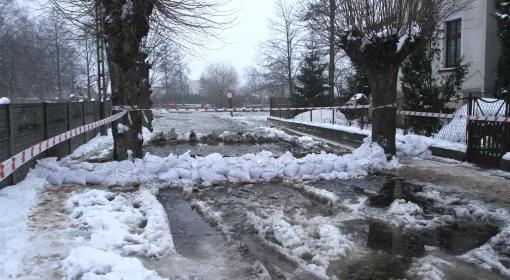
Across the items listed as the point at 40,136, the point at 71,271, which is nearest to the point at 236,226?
the point at 71,271

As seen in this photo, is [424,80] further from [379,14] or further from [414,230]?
[414,230]

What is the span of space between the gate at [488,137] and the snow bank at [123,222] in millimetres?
7733

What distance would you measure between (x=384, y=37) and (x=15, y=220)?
29.1 feet

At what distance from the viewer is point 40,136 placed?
10.6m

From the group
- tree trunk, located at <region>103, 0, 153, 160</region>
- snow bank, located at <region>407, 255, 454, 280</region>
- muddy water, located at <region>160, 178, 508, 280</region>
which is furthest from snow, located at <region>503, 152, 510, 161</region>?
tree trunk, located at <region>103, 0, 153, 160</region>

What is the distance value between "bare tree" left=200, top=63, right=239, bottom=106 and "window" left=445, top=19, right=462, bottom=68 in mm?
69448

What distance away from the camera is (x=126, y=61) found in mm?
10930

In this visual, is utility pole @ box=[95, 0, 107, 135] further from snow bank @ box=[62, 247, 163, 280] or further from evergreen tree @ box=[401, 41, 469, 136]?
evergreen tree @ box=[401, 41, 469, 136]

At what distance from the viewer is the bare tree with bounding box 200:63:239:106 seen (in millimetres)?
96688

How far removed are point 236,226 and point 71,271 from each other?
2462 mm

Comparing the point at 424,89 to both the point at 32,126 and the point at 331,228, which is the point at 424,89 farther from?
the point at 32,126

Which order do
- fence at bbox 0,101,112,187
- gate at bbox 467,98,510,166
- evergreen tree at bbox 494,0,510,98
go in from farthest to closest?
evergreen tree at bbox 494,0,510,98
gate at bbox 467,98,510,166
fence at bbox 0,101,112,187

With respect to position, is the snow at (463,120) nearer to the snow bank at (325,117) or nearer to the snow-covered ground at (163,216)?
the snow-covered ground at (163,216)

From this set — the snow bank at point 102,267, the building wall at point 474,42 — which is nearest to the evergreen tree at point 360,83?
the building wall at point 474,42
